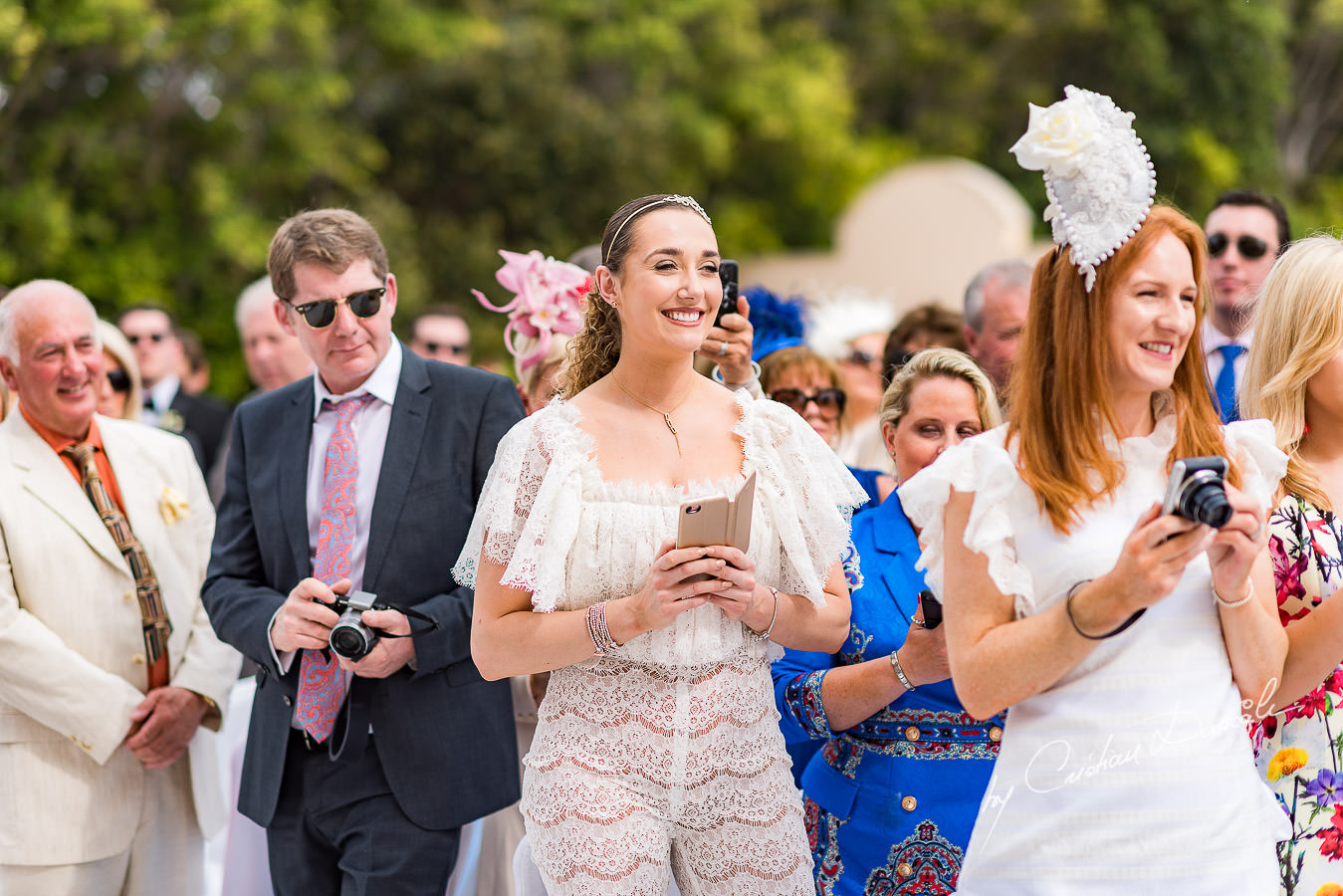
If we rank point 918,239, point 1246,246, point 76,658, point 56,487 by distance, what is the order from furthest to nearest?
point 918,239
point 1246,246
point 56,487
point 76,658

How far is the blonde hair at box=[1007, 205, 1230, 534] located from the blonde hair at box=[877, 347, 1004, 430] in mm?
1089

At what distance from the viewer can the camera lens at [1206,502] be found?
2.21 m

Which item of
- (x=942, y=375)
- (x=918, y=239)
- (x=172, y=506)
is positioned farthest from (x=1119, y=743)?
(x=918, y=239)

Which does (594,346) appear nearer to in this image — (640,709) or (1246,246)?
(640,709)

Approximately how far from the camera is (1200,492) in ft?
7.34

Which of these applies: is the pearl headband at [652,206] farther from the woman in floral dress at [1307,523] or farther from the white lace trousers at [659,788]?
the woman in floral dress at [1307,523]

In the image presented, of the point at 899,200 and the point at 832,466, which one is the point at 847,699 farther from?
the point at 899,200

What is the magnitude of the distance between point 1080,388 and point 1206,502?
390mm

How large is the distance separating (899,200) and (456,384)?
18328 millimetres

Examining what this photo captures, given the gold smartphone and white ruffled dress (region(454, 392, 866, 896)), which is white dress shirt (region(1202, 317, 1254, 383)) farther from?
the gold smartphone

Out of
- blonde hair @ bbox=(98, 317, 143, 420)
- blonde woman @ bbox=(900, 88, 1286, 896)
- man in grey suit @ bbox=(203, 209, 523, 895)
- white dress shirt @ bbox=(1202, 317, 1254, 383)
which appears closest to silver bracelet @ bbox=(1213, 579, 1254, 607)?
blonde woman @ bbox=(900, 88, 1286, 896)

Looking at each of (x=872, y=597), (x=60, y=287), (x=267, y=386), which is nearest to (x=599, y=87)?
(x=267, y=386)

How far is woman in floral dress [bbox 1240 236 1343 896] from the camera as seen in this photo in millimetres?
3033

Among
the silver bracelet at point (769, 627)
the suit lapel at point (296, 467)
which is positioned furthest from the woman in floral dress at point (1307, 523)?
the suit lapel at point (296, 467)
